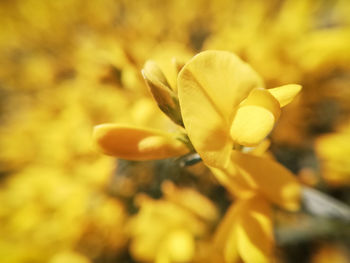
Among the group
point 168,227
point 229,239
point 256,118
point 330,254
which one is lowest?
point 330,254

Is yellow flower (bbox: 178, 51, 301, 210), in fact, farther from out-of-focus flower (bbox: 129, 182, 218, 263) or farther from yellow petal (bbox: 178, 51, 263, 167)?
out-of-focus flower (bbox: 129, 182, 218, 263)

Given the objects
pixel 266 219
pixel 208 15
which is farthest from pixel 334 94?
pixel 208 15

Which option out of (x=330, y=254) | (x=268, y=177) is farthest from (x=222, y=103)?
(x=330, y=254)

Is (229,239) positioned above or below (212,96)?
below

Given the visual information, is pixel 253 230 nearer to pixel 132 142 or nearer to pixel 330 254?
pixel 132 142

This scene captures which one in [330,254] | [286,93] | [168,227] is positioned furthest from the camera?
[330,254]

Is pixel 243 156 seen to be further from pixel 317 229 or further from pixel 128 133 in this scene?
pixel 317 229

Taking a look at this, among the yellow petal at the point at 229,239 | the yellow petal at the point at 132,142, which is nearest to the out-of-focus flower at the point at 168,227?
the yellow petal at the point at 229,239

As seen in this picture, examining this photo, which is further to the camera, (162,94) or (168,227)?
(168,227)
